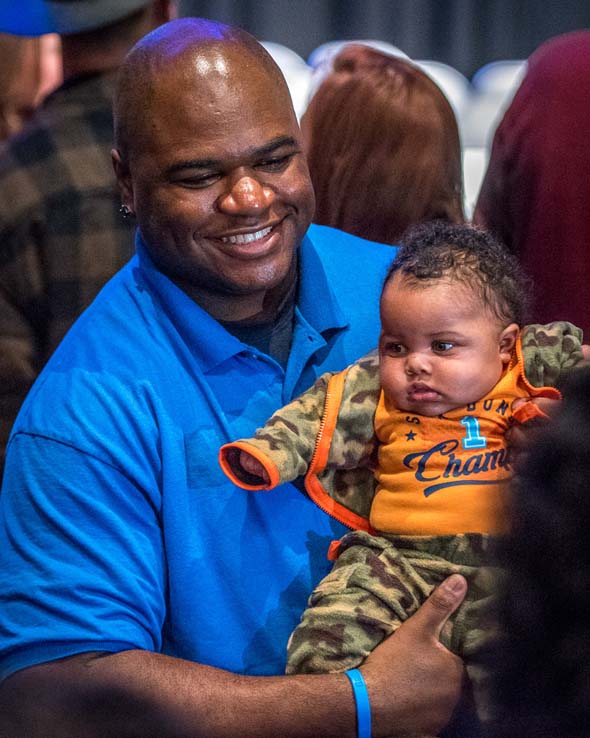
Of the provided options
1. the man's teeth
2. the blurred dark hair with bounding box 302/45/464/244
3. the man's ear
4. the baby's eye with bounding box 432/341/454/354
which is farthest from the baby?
the blurred dark hair with bounding box 302/45/464/244

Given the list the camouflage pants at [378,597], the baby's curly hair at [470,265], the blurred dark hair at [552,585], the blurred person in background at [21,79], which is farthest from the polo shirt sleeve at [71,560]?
the blurred person in background at [21,79]

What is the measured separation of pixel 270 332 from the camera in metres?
2.08

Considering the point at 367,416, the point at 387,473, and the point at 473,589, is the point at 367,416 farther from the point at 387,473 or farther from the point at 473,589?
the point at 473,589

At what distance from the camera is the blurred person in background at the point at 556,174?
238 cm

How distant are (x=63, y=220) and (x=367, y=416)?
0.90 m

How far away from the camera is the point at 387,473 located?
6.46ft

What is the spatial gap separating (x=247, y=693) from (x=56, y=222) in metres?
1.14

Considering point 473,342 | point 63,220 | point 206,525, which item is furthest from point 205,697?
point 63,220

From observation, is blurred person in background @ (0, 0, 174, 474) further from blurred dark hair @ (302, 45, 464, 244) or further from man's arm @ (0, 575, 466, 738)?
man's arm @ (0, 575, 466, 738)

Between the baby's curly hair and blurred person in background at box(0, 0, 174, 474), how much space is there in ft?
2.59

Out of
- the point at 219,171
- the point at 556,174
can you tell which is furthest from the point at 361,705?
the point at 556,174

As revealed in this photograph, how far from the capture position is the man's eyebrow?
1889 mm

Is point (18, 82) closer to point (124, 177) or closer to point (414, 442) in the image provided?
point (124, 177)

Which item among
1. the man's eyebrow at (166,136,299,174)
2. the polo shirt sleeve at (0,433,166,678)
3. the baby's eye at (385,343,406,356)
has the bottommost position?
the polo shirt sleeve at (0,433,166,678)
